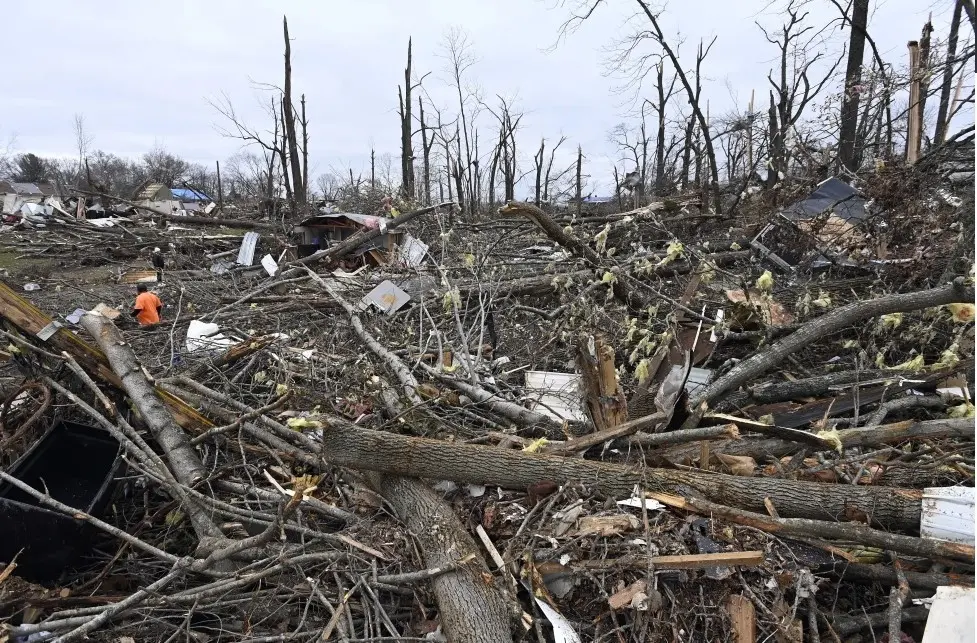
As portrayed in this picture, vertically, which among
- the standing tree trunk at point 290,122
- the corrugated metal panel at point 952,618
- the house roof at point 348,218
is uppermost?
the standing tree trunk at point 290,122

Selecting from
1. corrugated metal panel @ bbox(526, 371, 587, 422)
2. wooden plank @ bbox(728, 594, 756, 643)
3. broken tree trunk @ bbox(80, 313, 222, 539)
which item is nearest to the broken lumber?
wooden plank @ bbox(728, 594, 756, 643)

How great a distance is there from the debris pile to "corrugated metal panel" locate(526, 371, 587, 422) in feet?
0.07

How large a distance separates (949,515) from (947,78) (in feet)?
26.3

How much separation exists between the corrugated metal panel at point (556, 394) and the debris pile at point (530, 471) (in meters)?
0.02

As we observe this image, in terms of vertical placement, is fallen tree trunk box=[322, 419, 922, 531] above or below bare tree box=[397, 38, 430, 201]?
below

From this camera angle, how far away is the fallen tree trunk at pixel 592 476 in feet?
7.56

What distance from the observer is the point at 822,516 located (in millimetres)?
2334

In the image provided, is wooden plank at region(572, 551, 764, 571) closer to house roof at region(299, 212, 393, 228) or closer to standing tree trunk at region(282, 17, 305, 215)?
house roof at region(299, 212, 393, 228)

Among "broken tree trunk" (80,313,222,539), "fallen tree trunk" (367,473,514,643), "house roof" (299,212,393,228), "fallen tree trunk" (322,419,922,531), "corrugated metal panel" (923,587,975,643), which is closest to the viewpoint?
"corrugated metal panel" (923,587,975,643)

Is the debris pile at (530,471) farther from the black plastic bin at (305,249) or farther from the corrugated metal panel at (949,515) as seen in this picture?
the black plastic bin at (305,249)

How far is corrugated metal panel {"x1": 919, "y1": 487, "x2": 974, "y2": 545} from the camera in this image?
83.3 inches

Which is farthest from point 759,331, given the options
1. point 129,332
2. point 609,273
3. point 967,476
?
point 129,332

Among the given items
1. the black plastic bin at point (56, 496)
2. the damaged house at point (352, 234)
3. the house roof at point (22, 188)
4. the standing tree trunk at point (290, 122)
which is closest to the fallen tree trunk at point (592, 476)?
the black plastic bin at point (56, 496)

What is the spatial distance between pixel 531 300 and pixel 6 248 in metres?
15.2
